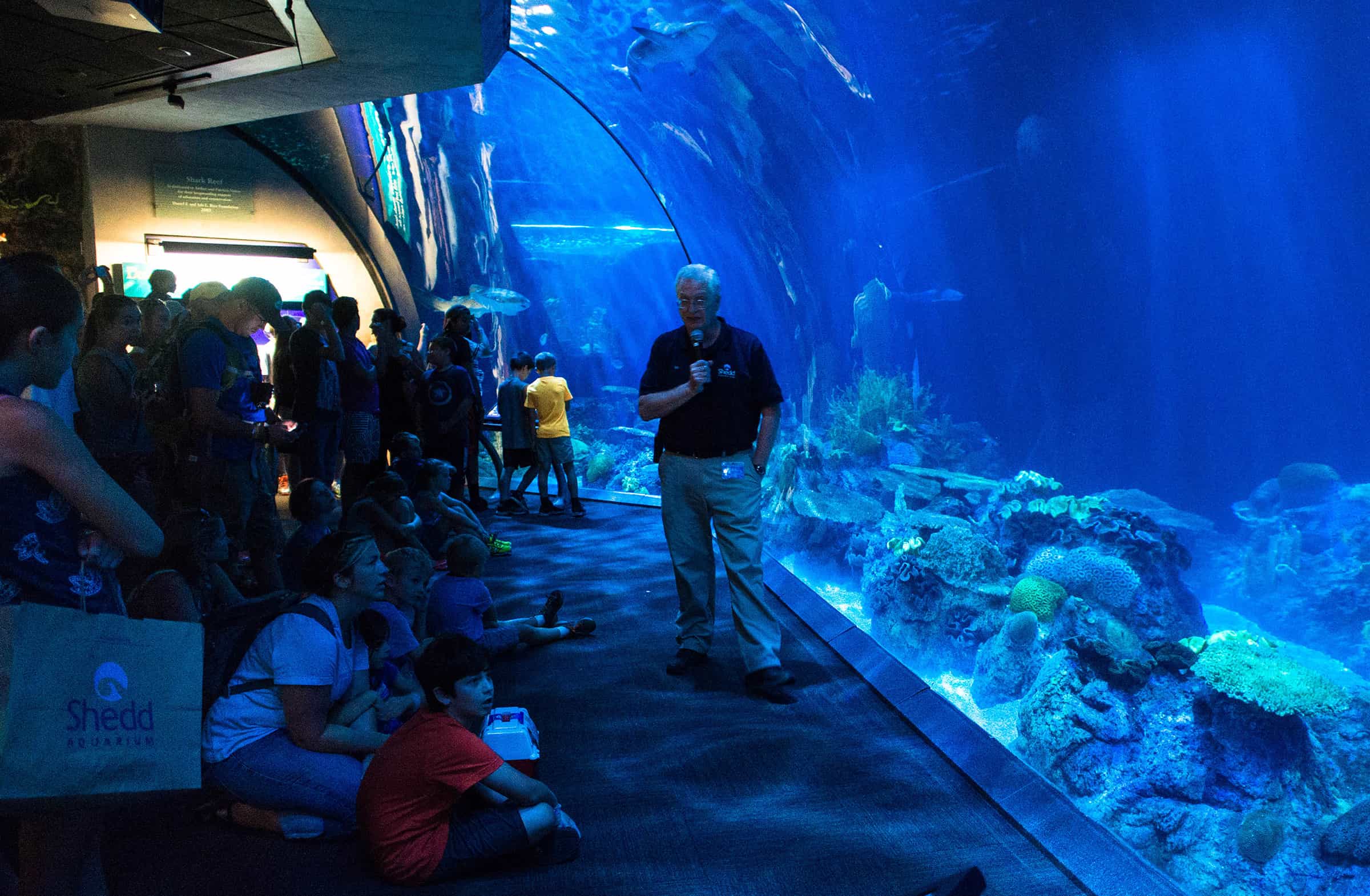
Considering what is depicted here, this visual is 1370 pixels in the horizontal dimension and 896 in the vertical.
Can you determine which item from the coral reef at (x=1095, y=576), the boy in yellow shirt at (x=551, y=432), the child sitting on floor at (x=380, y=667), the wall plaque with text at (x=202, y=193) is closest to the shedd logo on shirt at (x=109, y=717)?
the child sitting on floor at (x=380, y=667)

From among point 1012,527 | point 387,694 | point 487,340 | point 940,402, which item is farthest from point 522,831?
point 487,340

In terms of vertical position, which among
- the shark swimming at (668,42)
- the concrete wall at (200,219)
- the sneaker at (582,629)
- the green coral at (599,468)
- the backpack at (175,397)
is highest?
the shark swimming at (668,42)

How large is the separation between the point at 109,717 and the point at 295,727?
1164 mm

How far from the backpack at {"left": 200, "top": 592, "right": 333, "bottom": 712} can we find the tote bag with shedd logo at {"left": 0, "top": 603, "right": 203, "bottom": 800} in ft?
3.02

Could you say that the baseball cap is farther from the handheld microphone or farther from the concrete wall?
the concrete wall

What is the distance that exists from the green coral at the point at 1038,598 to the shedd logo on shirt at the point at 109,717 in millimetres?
5485

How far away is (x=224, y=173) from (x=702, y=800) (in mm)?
10907

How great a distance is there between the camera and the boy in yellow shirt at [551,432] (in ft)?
29.8

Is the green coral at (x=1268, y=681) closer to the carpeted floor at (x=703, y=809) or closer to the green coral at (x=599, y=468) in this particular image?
the carpeted floor at (x=703, y=809)

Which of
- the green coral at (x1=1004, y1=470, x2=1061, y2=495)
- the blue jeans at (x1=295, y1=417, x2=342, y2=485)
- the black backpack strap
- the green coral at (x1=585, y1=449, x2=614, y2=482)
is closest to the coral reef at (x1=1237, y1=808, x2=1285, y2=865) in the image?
the black backpack strap

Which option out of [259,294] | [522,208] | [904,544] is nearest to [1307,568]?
[904,544]

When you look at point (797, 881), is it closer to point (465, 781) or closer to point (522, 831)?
point (522, 831)

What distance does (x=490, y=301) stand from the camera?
1705cm

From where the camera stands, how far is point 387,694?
127 inches
